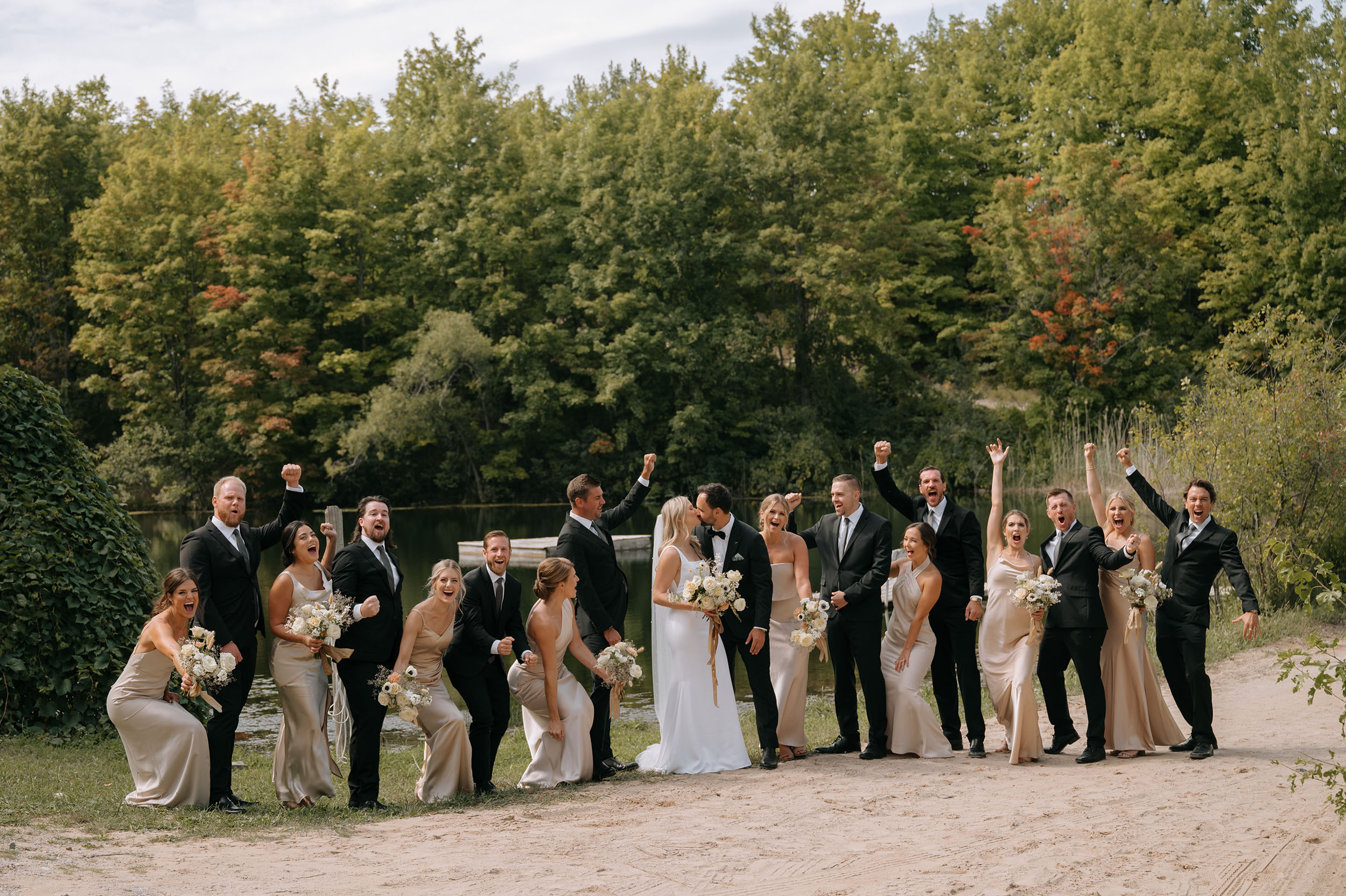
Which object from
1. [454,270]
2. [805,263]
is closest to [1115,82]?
[805,263]

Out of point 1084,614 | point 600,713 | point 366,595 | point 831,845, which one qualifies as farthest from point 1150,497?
point 366,595

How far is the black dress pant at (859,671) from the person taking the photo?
28.2 ft

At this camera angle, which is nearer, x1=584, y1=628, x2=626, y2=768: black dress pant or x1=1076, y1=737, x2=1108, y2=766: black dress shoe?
x1=1076, y1=737, x2=1108, y2=766: black dress shoe

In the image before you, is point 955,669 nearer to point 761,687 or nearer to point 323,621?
point 761,687

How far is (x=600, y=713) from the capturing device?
8578mm

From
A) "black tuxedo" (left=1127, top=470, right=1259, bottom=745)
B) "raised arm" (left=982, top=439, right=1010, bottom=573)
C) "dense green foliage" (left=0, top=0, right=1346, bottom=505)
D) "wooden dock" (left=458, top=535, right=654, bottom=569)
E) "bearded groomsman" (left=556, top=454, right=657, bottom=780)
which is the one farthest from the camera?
"dense green foliage" (left=0, top=0, right=1346, bottom=505)

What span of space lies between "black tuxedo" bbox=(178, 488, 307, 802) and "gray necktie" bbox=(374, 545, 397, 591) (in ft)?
2.41

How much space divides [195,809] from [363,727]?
3.50ft

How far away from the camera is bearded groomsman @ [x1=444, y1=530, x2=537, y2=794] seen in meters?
7.89

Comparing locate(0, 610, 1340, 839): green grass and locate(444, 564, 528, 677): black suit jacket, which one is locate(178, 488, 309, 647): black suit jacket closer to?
locate(0, 610, 1340, 839): green grass

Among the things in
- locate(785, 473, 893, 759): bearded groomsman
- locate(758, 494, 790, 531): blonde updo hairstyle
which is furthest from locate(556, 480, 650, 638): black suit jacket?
locate(785, 473, 893, 759): bearded groomsman

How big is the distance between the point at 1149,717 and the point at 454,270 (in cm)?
3902

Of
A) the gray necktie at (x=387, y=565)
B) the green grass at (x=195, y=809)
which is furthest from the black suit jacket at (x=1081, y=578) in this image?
the gray necktie at (x=387, y=565)

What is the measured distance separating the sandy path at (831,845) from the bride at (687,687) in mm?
321
